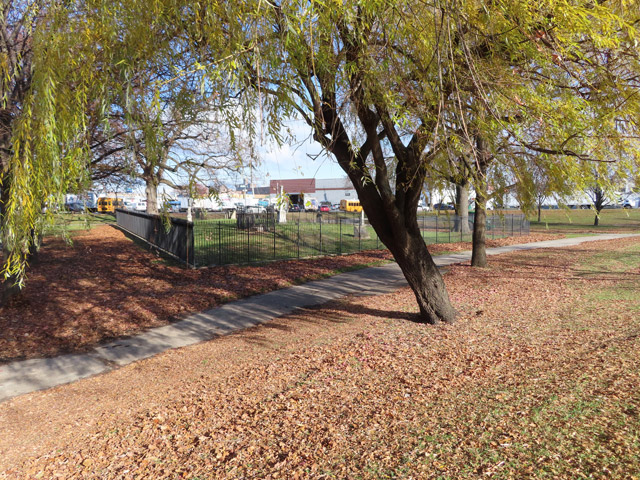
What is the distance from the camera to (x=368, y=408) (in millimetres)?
4664

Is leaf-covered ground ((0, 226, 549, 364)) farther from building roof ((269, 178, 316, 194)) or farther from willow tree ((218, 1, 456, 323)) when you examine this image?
willow tree ((218, 1, 456, 323))

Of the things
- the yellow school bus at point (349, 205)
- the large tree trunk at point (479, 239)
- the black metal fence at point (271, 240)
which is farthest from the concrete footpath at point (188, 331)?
the yellow school bus at point (349, 205)

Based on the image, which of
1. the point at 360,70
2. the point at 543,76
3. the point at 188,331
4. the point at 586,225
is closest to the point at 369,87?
the point at 360,70

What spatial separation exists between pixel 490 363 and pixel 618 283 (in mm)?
7915

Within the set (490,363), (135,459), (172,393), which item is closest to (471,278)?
(490,363)

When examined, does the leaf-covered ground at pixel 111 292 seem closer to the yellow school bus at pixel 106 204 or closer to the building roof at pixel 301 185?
the building roof at pixel 301 185

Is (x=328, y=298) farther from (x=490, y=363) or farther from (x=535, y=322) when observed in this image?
(x=490, y=363)

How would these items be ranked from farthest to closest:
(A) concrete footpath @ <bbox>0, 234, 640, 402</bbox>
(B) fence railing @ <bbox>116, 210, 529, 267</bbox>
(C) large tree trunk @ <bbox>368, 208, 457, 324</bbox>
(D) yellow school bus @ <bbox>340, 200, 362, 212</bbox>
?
1. (D) yellow school bus @ <bbox>340, 200, 362, 212</bbox>
2. (B) fence railing @ <bbox>116, 210, 529, 267</bbox>
3. (C) large tree trunk @ <bbox>368, 208, 457, 324</bbox>
4. (A) concrete footpath @ <bbox>0, 234, 640, 402</bbox>

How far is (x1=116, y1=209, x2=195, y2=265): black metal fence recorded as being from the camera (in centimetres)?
1584

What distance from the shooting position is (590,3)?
21.1 feet

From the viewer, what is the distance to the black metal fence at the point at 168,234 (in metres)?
15.8

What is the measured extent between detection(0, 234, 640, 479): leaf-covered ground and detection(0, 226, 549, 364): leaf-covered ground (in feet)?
8.71

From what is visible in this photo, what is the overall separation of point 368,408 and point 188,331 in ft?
19.8

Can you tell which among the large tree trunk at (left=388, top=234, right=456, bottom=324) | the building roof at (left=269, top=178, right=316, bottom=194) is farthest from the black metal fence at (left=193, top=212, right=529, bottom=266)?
the large tree trunk at (left=388, top=234, right=456, bottom=324)
